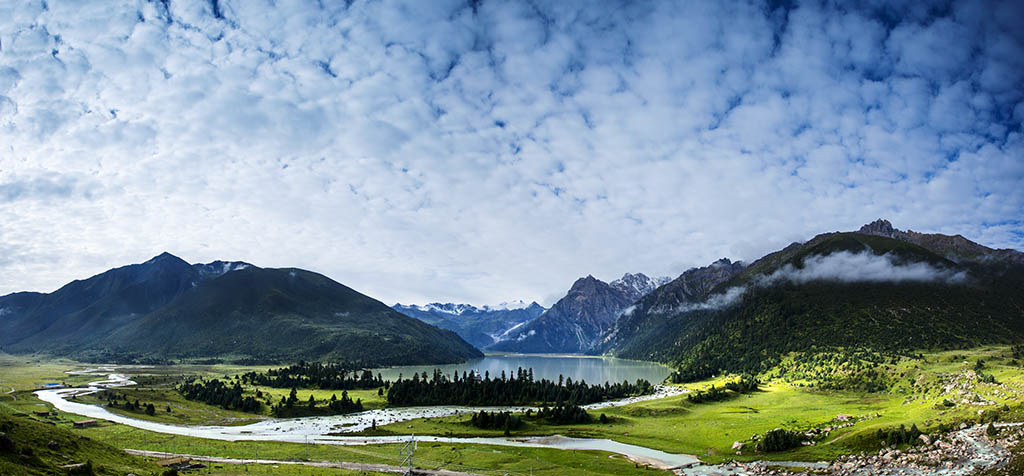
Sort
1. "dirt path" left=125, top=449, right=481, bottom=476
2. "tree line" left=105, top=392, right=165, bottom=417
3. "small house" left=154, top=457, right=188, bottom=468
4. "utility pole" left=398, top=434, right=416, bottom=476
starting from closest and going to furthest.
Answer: "small house" left=154, top=457, right=188, bottom=468
"utility pole" left=398, top=434, right=416, bottom=476
"dirt path" left=125, top=449, right=481, bottom=476
"tree line" left=105, top=392, right=165, bottom=417

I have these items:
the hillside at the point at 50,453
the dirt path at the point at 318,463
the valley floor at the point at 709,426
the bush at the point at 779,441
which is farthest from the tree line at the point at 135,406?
the bush at the point at 779,441

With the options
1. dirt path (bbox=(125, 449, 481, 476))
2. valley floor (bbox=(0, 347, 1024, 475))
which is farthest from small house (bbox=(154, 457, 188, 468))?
valley floor (bbox=(0, 347, 1024, 475))

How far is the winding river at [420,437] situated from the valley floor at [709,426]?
1942mm

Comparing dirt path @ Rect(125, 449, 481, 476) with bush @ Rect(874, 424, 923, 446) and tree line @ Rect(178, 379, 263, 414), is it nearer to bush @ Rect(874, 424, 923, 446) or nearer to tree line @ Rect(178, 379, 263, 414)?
bush @ Rect(874, 424, 923, 446)

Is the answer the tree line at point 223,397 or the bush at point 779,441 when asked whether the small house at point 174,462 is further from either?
the tree line at point 223,397

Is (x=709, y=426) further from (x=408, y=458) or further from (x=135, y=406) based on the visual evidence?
(x=135, y=406)

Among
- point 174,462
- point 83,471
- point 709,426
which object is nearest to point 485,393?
point 709,426

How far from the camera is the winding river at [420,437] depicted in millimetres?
57781

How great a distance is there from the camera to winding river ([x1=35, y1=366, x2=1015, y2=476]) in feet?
190

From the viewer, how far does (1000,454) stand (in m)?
54.8

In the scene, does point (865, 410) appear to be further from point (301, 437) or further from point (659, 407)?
point (301, 437)

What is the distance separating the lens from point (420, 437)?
110812 millimetres

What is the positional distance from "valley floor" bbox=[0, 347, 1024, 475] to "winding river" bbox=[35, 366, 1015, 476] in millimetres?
1942

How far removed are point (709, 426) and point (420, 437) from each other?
66353 millimetres
